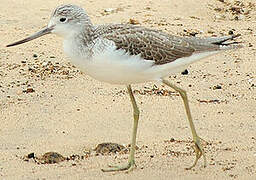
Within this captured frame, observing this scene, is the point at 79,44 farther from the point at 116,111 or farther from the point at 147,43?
the point at 116,111

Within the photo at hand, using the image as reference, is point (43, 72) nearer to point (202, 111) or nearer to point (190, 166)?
point (202, 111)

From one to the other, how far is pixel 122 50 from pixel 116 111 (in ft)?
6.39

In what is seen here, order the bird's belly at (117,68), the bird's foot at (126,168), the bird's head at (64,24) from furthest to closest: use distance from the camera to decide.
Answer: the bird's foot at (126,168) → the bird's head at (64,24) → the bird's belly at (117,68)

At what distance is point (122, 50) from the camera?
5.60 meters

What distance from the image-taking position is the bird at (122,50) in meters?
5.55

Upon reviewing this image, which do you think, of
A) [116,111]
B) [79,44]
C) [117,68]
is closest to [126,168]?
[117,68]

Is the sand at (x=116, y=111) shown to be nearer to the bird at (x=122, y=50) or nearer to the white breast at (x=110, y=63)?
the bird at (x=122, y=50)

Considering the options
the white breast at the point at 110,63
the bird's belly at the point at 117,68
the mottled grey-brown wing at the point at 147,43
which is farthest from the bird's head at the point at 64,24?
the bird's belly at the point at 117,68

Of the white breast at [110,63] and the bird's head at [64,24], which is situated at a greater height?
the bird's head at [64,24]

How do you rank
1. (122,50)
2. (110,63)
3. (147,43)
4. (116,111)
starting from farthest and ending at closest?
1. (116,111)
2. (147,43)
3. (122,50)
4. (110,63)

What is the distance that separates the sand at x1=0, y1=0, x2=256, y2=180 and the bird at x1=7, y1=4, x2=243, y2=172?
30cm


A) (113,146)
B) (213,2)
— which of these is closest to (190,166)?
(113,146)

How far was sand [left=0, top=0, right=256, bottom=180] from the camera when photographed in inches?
236

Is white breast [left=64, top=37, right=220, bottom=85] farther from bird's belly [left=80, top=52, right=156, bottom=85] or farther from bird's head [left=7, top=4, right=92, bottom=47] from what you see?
bird's head [left=7, top=4, right=92, bottom=47]
